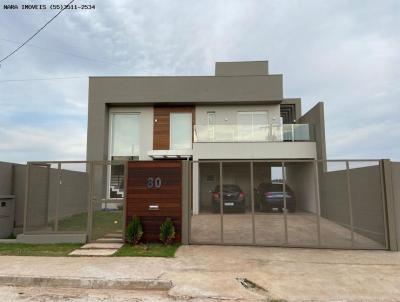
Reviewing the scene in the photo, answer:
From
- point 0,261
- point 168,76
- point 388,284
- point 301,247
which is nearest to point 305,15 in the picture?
point 301,247

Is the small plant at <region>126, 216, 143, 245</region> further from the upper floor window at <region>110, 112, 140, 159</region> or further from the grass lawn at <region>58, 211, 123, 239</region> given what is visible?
the upper floor window at <region>110, 112, 140, 159</region>

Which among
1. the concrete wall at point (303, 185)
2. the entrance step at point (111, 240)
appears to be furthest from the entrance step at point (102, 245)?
the concrete wall at point (303, 185)

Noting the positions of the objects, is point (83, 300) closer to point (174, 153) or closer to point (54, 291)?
point (54, 291)

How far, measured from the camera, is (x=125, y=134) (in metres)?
19.6

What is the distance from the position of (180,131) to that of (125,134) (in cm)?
340

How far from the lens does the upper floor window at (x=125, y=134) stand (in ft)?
63.7

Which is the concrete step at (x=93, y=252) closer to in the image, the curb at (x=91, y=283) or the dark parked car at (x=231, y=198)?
the curb at (x=91, y=283)

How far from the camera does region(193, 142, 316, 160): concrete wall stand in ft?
52.3

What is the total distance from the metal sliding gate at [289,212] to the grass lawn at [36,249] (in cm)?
350

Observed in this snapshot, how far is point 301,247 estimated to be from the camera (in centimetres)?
905

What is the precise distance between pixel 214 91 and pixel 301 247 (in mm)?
12008

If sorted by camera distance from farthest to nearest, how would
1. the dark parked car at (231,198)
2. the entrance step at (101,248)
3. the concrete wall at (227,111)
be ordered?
the concrete wall at (227,111) < the dark parked car at (231,198) < the entrance step at (101,248)

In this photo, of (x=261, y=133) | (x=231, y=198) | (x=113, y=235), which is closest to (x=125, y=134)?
(x=261, y=133)

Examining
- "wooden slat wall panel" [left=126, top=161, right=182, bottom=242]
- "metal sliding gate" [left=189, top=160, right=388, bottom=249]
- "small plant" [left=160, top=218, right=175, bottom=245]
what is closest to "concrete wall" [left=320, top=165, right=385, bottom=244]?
"metal sliding gate" [left=189, top=160, right=388, bottom=249]
